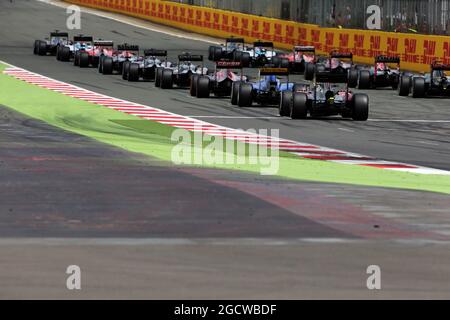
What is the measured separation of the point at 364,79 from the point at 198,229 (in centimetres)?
3105

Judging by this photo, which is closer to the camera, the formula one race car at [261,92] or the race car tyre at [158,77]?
the formula one race car at [261,92]

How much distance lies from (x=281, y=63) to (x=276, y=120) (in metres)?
18.9

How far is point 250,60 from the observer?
179 feet

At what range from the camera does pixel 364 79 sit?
43.4m

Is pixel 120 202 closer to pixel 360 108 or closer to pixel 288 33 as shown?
pixel 360 108

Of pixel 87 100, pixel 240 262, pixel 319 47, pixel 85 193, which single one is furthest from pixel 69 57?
pixel 240 262

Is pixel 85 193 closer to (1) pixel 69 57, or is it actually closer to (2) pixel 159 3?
(1) pixel 69 57

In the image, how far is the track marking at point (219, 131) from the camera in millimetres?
21391

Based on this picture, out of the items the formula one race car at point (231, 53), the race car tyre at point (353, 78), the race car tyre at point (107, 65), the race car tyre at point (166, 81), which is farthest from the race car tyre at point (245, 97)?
the formula one race car at point (231, 53)

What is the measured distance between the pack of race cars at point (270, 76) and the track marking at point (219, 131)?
2.73m

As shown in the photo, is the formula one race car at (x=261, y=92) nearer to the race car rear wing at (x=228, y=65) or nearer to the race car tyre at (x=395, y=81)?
the race car rear wing at (x=228, y=65)

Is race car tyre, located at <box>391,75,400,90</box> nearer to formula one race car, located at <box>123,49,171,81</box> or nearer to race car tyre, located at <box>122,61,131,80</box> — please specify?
formula one race car, located at <box>123,49,171,81</box>

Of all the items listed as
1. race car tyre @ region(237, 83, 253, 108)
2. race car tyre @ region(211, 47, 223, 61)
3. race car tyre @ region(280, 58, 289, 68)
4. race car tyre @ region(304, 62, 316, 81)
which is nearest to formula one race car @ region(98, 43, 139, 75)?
race car tyre @ region(280, 58, 289, 68)

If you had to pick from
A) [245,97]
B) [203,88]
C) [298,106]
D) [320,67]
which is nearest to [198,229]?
[298,106]
